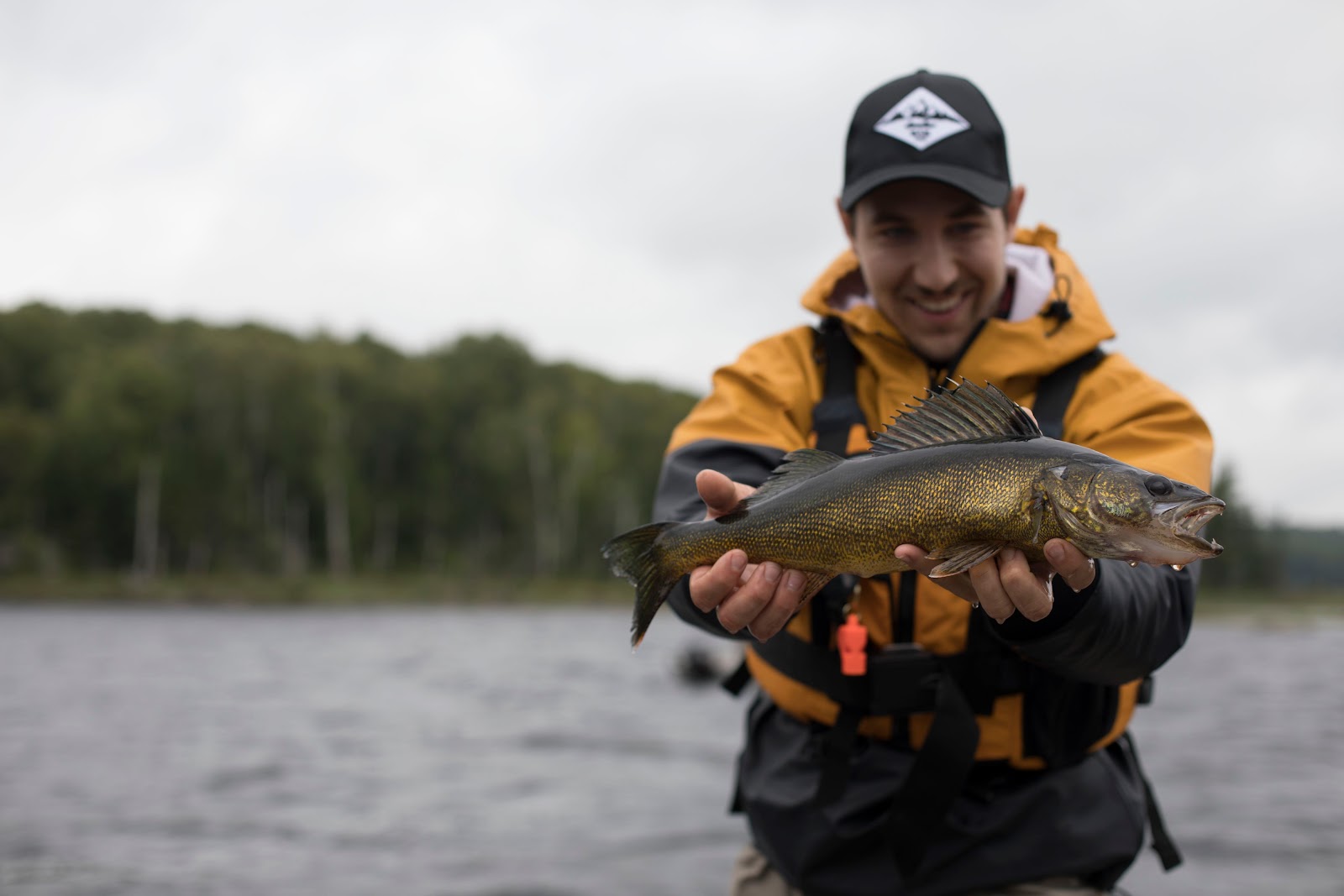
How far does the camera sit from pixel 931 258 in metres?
3.82

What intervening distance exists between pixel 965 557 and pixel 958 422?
426mm

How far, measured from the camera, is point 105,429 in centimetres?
5928

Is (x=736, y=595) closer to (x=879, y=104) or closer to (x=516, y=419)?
(x=879, y=104)

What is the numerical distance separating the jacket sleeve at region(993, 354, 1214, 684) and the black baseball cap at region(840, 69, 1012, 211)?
2.47 feet

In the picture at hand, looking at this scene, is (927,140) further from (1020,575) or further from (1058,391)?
(1020,575)

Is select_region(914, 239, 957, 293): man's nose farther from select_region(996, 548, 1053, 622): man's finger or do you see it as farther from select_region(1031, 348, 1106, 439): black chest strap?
select_region(996, 548, 1053, 622): man's finger

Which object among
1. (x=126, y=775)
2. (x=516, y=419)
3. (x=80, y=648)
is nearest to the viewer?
(x=126, y=775)

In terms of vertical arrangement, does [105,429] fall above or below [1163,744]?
above

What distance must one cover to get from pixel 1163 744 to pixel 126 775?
591 inches

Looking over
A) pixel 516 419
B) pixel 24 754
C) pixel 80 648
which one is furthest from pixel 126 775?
pixel 516 419

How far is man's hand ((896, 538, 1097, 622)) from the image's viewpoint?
108 inches

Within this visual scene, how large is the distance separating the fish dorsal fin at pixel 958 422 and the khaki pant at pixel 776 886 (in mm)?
1507

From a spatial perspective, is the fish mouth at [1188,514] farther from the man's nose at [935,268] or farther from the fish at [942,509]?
the man's nose at [935,268]

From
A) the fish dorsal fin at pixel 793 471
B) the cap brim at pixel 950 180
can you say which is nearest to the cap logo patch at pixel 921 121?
the cap brim at pixel 950 180
